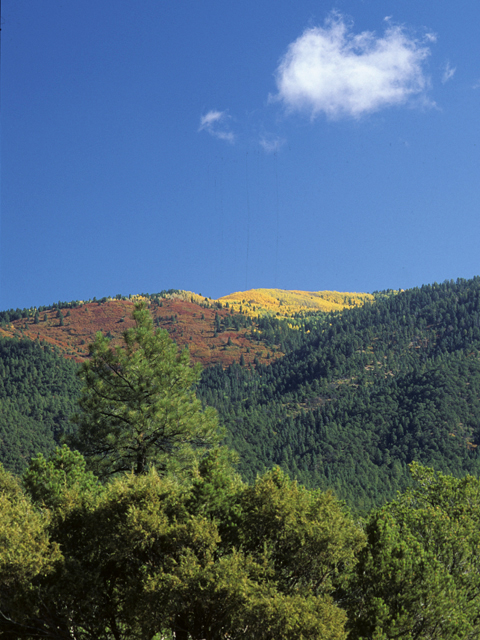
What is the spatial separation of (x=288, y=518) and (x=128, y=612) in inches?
239

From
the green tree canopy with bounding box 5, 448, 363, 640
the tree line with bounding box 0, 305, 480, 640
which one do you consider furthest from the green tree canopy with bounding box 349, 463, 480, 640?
the green tree canopy with bounding box 5, 448, 363, 640

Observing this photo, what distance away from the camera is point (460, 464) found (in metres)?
185

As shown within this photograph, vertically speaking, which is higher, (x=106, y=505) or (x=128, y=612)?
(x=106, y=505)

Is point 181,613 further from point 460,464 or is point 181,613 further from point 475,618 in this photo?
point 460,464

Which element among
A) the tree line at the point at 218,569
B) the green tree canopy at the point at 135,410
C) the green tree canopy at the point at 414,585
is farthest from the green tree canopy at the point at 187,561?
the green tree canopy at the point at 135,410

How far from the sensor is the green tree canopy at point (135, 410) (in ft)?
93.1

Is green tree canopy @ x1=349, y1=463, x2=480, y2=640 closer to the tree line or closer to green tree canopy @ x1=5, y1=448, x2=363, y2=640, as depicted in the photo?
the tree line

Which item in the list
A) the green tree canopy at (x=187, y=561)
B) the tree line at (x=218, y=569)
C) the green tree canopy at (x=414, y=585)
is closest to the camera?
the green tree canopy at (x=187, y=561)

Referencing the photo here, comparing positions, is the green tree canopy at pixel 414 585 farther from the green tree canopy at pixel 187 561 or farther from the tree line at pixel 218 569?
the green tree canopy at pixel 187 561

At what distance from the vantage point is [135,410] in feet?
92.8

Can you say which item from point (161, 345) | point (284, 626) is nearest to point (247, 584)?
point (284, 626)

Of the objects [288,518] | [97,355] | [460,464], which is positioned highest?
[97,355]

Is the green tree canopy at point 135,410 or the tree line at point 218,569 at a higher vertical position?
the green tree canopy at point 135,410

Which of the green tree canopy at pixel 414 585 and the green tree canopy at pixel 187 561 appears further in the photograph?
the green tree canopy at pixel 414 585
